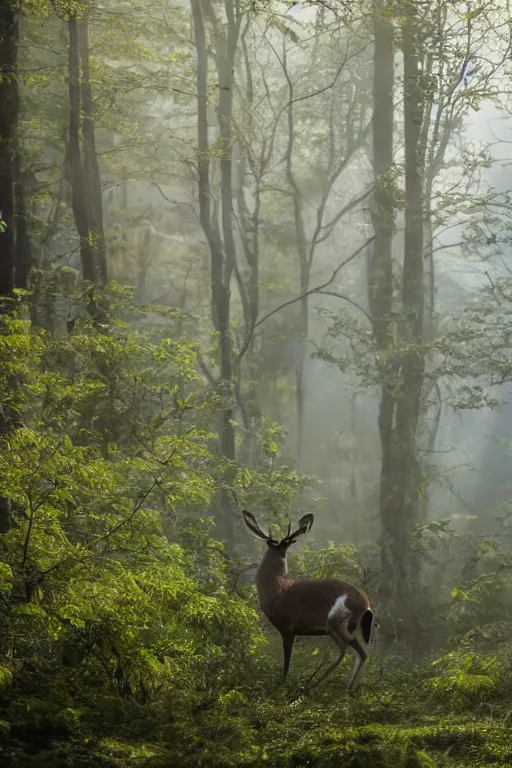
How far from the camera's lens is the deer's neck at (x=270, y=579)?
4.61m

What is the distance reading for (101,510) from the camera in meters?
6.68

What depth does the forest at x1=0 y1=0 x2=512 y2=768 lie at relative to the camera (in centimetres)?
347

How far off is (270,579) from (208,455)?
234 centimetres

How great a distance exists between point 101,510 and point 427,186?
16.1 m

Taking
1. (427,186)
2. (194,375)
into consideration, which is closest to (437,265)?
(427,186)

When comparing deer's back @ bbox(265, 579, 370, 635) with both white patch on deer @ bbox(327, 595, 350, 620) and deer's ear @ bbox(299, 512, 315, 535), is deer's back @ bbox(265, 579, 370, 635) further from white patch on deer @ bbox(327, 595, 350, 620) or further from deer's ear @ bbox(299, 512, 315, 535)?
deer's ear @ bbox(299, 512, 315, 535)

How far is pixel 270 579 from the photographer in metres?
4.66

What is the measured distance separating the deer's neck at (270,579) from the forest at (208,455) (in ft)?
0.32

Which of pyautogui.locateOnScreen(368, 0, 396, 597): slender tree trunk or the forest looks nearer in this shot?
the forest

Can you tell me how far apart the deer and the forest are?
19 centimetres

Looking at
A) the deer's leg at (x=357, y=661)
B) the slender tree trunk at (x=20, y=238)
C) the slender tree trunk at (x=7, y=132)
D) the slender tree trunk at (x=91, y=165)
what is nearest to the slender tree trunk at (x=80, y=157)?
the slender tree trunk at (x=91, y=165)

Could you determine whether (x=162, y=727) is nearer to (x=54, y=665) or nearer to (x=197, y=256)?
(x=54, y=665)

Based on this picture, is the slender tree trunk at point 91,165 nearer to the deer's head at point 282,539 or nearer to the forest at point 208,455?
the forest at point 208,455

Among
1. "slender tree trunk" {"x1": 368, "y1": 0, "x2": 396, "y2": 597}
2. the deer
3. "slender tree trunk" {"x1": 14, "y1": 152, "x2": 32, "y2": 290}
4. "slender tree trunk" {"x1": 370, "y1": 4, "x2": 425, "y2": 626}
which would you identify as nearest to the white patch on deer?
the deer
